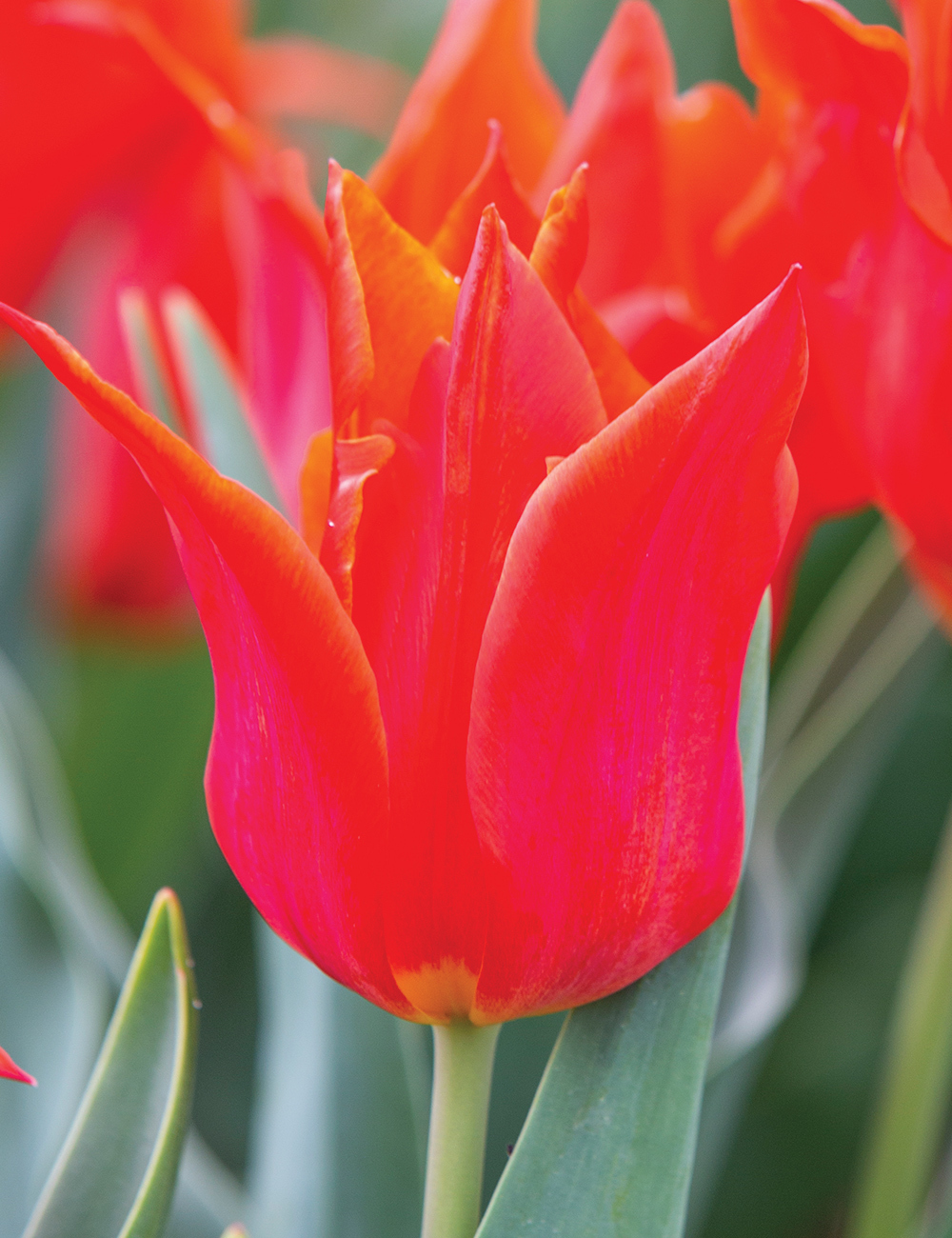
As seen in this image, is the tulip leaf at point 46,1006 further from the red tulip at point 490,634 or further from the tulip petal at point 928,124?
the tulip petal at point 928,124

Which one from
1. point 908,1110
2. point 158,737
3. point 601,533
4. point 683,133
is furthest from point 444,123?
point 158,737

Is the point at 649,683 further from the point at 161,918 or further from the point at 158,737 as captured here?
the point at 158,737

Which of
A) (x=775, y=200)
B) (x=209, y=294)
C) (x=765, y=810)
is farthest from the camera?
(x=209, y=294)

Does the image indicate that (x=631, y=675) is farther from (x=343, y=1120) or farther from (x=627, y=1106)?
(x=343, y=1120)

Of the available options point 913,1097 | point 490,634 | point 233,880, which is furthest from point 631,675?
point 233,880

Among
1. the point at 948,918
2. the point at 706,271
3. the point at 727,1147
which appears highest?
the point at 706,271

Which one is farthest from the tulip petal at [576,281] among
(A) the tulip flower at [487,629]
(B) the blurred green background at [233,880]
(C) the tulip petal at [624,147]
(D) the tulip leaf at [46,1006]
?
(B) the blurred green background at [233,880]
